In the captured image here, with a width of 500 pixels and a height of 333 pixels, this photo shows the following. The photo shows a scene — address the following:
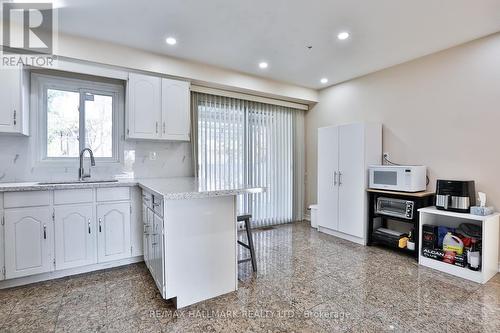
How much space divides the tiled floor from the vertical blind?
5.96 ft

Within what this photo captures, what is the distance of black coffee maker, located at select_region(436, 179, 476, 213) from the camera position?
2811 mm

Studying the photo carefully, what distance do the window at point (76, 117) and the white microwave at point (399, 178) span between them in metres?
3.73

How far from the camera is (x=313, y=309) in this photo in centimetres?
211

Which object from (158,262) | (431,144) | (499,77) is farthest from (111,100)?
(499,77)

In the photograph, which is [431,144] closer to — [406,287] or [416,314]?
[406,287]

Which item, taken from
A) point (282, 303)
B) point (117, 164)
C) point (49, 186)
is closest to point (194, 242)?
point (282, 303)

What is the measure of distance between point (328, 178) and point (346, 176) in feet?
1.23

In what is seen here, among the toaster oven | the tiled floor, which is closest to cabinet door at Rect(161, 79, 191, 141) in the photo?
the tiled floor

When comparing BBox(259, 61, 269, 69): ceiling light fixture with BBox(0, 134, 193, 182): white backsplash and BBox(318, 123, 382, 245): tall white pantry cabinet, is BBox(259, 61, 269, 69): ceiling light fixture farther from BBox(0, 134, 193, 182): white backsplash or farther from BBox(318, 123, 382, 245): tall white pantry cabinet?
BBox(0, 134, 193, 182): white backsplash

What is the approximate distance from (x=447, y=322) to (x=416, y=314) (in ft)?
0.66

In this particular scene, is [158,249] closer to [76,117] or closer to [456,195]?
[76,117]

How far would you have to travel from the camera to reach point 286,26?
2738 millimetres

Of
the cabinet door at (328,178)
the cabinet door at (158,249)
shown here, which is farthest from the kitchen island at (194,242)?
the cabinet door at (328,178)

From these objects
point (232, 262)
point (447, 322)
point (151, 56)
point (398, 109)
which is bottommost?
point (447, 322)
